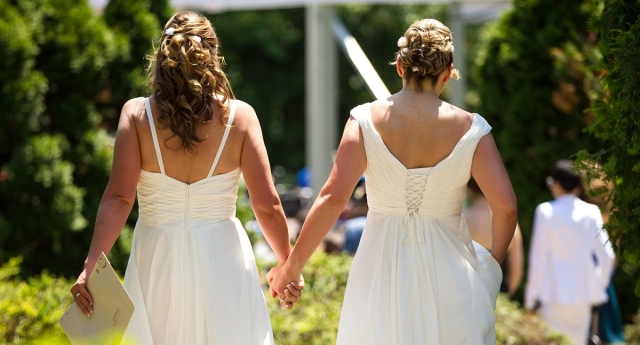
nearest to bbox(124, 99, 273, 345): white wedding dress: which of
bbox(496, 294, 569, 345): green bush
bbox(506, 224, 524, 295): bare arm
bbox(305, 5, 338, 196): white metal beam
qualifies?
bbox(496, 294, 569, 345): green bush

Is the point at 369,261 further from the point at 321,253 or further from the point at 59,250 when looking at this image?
the point at 59,250

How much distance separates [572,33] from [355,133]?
15.8 ft

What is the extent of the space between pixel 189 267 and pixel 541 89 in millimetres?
5140

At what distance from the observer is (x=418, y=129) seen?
3.83 metres

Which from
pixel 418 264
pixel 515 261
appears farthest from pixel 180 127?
pixel 515 261

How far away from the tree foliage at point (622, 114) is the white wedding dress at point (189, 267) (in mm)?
1652

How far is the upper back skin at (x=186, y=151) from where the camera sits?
12.5 ft

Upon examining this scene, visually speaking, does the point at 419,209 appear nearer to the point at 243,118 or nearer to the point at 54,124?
the point at 243,118

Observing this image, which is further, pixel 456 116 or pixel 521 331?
pixel 521 331

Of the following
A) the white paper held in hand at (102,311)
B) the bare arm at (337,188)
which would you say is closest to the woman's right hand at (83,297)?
the white paper held in hand at (102,311)

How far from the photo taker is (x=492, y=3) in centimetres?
898

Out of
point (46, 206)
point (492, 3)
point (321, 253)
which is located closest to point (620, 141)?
point (321, 253)

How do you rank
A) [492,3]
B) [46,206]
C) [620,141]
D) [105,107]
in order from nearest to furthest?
[620,141]
[46,206]
[105,107]
[492,3]

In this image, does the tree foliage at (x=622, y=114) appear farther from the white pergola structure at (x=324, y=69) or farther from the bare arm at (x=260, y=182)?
the white pergola structure at (x=324, y=69)
